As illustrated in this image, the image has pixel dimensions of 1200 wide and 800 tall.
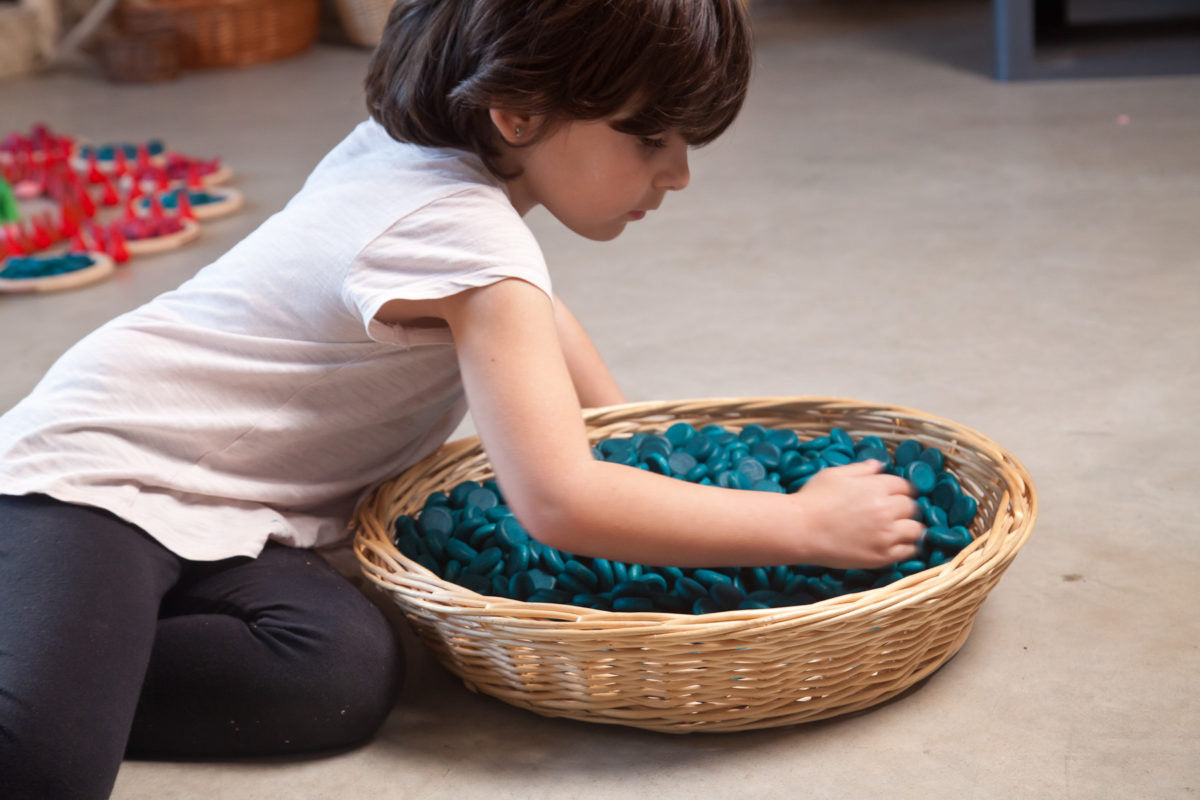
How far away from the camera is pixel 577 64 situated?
2.89 feet

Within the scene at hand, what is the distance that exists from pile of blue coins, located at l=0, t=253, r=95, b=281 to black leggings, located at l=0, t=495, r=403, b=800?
1.42 m

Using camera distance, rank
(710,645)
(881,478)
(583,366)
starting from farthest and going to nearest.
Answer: (583,366) < (881,478) < (710,645)

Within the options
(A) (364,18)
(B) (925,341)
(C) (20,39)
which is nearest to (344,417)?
(B) (925,341)

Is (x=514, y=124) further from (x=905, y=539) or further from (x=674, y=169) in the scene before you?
(x=905, y=539)

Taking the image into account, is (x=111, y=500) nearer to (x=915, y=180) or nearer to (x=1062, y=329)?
(x=1062, y=329)

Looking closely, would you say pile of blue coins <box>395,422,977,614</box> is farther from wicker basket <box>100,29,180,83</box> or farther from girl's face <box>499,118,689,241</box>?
wicker basket <box>100,29,180,83</box>

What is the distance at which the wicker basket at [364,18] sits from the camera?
4523mm

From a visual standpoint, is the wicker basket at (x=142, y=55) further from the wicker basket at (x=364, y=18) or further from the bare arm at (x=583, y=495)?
the bare arm at (x=583, y=495)

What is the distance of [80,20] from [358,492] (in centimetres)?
452

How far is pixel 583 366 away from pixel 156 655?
542mm

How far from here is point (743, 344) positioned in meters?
1.74

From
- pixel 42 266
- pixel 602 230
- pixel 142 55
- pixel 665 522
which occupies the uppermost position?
pixel 602 230

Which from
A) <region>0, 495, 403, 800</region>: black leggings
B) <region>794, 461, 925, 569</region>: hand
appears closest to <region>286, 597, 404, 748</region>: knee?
<region>0, 495, 403, 800</region>: black leggings

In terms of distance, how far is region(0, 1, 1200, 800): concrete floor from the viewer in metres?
0.92
